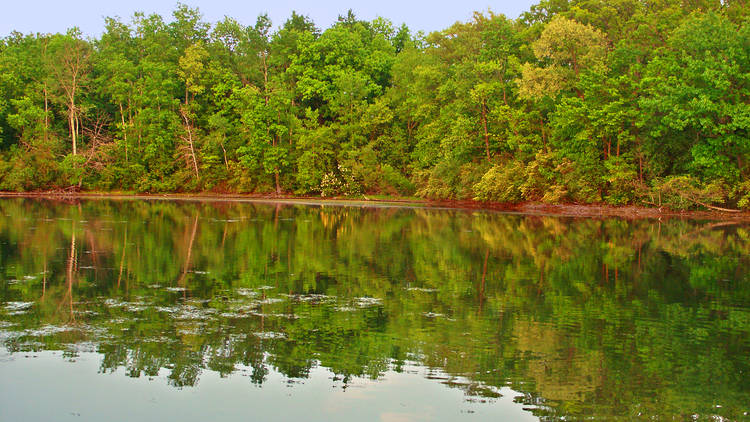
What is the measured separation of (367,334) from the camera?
9.95m

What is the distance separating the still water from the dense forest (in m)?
21.4

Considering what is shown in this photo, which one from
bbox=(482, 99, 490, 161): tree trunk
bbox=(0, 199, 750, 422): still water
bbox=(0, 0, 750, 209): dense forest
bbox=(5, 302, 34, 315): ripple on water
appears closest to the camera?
bbox=(0, 199, 750, 422): still water

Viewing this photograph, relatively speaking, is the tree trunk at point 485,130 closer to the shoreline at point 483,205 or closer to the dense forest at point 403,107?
the dense forest at point 403,107

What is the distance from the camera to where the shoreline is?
3925 centimetres

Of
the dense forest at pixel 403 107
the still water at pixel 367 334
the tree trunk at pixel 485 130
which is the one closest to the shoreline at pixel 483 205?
the dense forest at pixel 403 107

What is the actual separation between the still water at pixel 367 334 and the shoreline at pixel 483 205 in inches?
776

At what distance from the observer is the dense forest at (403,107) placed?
129ft

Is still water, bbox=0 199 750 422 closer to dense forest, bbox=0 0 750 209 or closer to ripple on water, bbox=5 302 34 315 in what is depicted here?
ripple on water, bbox=5 302 34 315

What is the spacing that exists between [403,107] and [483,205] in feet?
46.6

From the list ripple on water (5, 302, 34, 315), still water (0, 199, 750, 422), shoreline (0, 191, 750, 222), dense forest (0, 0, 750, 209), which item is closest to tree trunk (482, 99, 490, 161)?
dense forest (0, 0, 750, 209)

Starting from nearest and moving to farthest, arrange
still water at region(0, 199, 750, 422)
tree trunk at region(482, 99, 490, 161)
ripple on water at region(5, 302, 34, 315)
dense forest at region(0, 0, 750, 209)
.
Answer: still water at region(0, 199, 750, 422) < ripple on water at region(5, 302, 34, 315) < dense forest at region(0, 0, 750, 209) < tree trunk at region(482, 99, 490, 161)

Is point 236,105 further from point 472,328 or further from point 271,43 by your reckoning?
point 472,328

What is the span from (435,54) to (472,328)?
48.0m

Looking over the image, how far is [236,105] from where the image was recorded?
6381 cm
